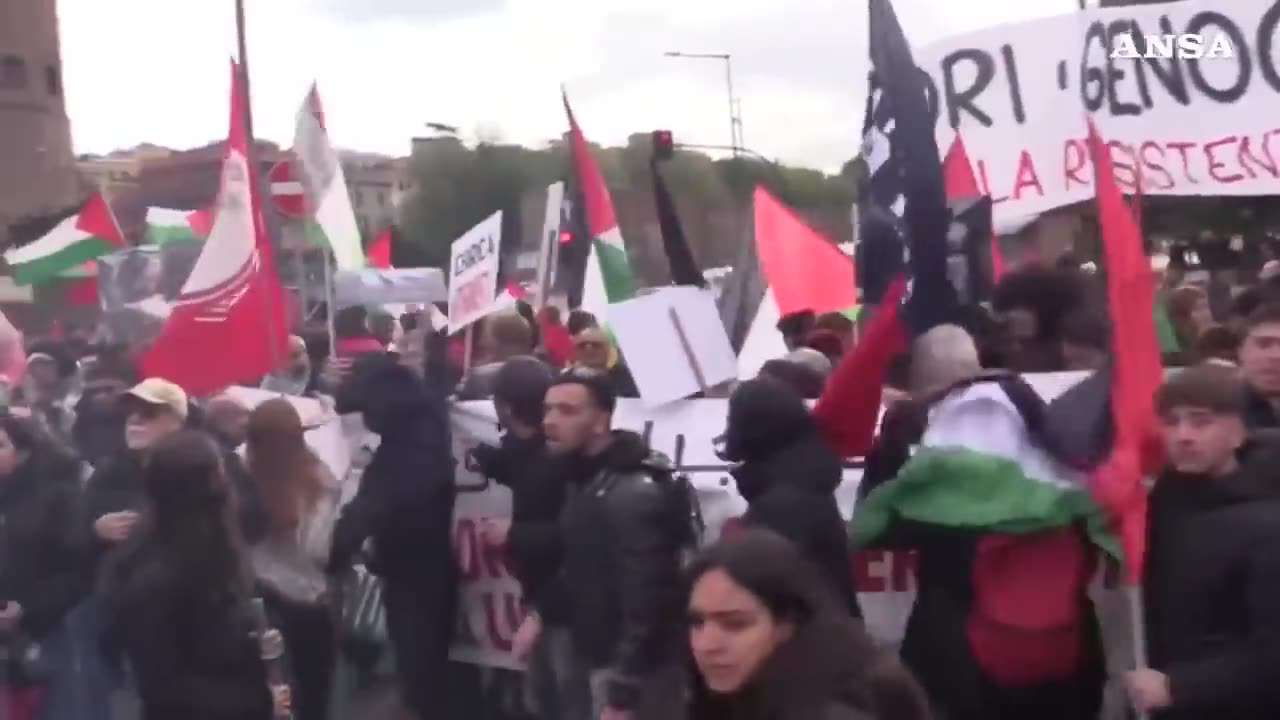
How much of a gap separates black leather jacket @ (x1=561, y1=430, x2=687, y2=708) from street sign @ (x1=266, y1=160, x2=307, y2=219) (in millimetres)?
6102

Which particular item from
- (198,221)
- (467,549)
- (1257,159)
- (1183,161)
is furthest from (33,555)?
(198,221)

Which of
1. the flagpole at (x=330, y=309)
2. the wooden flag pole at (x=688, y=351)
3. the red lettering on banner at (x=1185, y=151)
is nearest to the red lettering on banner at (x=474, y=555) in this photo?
the wooden flag pole at (x=688, y=351)

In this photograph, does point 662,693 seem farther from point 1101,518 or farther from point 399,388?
point 399,388

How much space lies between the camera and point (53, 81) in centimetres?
5559

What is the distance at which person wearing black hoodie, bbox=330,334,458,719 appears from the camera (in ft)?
17.4

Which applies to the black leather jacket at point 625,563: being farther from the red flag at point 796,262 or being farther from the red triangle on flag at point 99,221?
the red triangle on flag at point 99,221

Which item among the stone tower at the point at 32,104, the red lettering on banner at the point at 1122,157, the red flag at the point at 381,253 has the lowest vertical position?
the red flag at the point at 381,253

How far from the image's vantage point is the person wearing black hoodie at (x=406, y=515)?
5.32m

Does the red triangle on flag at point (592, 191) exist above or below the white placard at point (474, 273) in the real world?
above

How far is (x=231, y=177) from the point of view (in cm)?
723

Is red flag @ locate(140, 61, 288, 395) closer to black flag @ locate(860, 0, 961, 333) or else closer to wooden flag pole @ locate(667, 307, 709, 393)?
wooden flag pole @ locate(667, 307, 709, 393)

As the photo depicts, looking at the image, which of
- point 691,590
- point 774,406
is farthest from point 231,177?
point 691,590

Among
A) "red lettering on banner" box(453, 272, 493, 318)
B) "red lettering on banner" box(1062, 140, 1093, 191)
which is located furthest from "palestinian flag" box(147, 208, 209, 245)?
"red lettering on banner" box(1062, 140, 1093, 191)

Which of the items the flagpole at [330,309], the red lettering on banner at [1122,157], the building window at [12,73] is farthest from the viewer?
the building window at [12,73]
